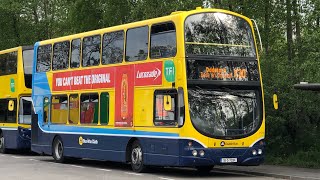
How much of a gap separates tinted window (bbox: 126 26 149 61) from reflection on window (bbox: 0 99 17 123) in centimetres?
1068

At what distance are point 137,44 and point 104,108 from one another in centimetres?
264

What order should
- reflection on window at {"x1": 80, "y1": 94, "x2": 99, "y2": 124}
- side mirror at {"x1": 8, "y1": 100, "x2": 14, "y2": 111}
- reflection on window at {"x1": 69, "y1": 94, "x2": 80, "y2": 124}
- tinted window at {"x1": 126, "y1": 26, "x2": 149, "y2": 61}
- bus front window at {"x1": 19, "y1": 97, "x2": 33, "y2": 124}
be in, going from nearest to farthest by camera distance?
tinted window at {"x1": 126, "y1": 26, "x2": 149, "y2": 61}, reflection on window at {"x1": 80, "y1": 94, "x2": 99, "y2": 124}, reflection on window at {"x1": 69, "y1": 94, "x2": 80, "y2": 124}, bus front window at {"x1": 19, "y1": 97, "x2": 33, "y2": 124}, side mirror at {"x1": 8, "y1": 100, "x2": 14, "y2": 111}

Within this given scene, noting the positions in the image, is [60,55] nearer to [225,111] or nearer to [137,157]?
[137,157]

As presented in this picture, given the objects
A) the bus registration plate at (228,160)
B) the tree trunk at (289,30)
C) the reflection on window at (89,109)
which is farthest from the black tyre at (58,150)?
the tree trunk at (289,30)

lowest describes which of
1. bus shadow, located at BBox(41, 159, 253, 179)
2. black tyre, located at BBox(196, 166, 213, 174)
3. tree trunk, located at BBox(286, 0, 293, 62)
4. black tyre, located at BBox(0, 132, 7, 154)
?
bus shadow, located at BBox(41, 159, 253, 179)

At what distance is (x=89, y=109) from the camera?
21375 millimetres

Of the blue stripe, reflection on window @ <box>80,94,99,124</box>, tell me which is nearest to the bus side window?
the blue stripe

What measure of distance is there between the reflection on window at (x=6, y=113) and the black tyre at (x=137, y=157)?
35.8 ft

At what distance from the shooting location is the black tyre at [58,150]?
76.5 feet

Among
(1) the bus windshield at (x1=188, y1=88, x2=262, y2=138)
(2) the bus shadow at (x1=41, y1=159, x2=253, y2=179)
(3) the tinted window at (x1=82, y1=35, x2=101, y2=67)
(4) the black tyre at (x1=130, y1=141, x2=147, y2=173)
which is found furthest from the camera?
(3) the tinted window at (x1=82, y1=35, x2=101, y2=67)

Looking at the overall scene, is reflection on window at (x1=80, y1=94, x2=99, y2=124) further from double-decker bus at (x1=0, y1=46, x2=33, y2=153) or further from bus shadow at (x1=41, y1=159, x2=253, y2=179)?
double-decker bus at (x1=0, y1=46, x2=33, y2=153)

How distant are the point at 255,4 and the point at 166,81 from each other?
346 inches

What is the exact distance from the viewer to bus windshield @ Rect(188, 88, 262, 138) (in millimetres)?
16984

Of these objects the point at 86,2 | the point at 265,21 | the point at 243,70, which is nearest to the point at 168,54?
the point at 243,70
